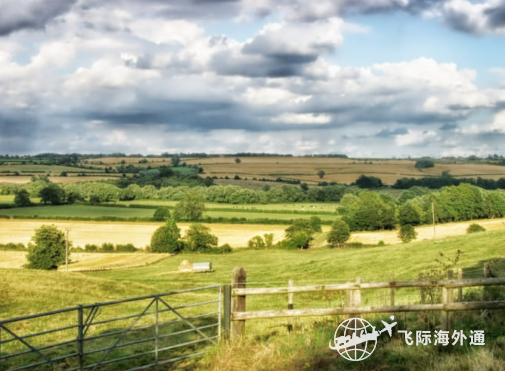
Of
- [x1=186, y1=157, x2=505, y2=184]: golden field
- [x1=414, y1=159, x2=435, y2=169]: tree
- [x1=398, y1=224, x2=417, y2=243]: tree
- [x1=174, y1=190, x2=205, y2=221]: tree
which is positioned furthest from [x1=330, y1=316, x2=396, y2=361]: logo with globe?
[x1=414, y1=159, x2=435, y2=169]: tree

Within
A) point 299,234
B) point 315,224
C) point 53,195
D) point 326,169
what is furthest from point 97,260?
point 326,169

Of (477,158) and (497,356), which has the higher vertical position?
(477,158)

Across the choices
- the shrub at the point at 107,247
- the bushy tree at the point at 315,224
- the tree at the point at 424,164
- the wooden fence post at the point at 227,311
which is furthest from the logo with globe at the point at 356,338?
the tree at the point at 424,164

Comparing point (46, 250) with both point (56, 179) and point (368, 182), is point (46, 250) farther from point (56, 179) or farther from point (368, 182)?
point (368, 182)

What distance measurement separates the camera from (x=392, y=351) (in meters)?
10.5

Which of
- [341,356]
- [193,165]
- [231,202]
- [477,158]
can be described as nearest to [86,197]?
[231,202]

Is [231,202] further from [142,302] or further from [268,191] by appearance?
Result: [142,302]

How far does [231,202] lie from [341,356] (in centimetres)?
10404

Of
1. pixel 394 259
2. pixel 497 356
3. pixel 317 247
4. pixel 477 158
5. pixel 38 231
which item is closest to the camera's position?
pixel 497 356

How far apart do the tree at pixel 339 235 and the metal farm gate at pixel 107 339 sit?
5362 cm

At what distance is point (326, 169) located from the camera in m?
159

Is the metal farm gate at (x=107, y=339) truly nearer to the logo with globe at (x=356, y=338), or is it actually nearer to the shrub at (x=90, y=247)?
the logo with globe at (x=356, y=338)

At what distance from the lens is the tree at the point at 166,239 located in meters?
80.7

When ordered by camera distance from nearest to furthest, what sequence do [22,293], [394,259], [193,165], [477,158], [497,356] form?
1. [497,356]
2. [22,293]
3. [394,259]
4. [193,165]
5. [477,158]
